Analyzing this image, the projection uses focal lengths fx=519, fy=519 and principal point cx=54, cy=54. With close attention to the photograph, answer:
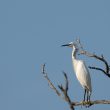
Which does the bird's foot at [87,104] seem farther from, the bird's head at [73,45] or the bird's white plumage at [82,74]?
the bird's head at [73,45]

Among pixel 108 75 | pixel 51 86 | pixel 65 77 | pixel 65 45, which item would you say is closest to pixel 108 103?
pixel 108 75

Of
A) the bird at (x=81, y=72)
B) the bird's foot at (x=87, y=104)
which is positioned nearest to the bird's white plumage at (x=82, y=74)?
the bird at (x=81, y=72)

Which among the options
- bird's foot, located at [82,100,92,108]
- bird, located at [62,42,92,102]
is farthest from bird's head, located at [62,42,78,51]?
bird's foot, located at [82,100,92,108]

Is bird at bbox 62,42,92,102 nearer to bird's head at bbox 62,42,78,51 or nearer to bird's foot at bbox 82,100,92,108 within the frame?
bird's head at bbox 62,42,78,51

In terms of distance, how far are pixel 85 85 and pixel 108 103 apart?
3.88 meters

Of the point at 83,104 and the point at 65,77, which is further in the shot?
the point at 83,104

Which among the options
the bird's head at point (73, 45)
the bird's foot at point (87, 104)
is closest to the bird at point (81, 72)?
the bird's head at point (73, 45)

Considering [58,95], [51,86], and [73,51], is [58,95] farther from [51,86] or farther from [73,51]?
[73,51]

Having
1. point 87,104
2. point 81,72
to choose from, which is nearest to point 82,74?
point 81,72

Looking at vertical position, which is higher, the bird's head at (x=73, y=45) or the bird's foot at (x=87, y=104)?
the bird's head at (x=73, y=45)

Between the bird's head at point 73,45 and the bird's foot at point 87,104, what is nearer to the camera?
the bird's foot at point 87,104

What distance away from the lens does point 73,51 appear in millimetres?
15078

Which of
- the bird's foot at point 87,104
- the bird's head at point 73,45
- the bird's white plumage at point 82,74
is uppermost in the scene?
the bird's head at point 73,45

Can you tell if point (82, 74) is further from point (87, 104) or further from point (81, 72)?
point (87, 104)
